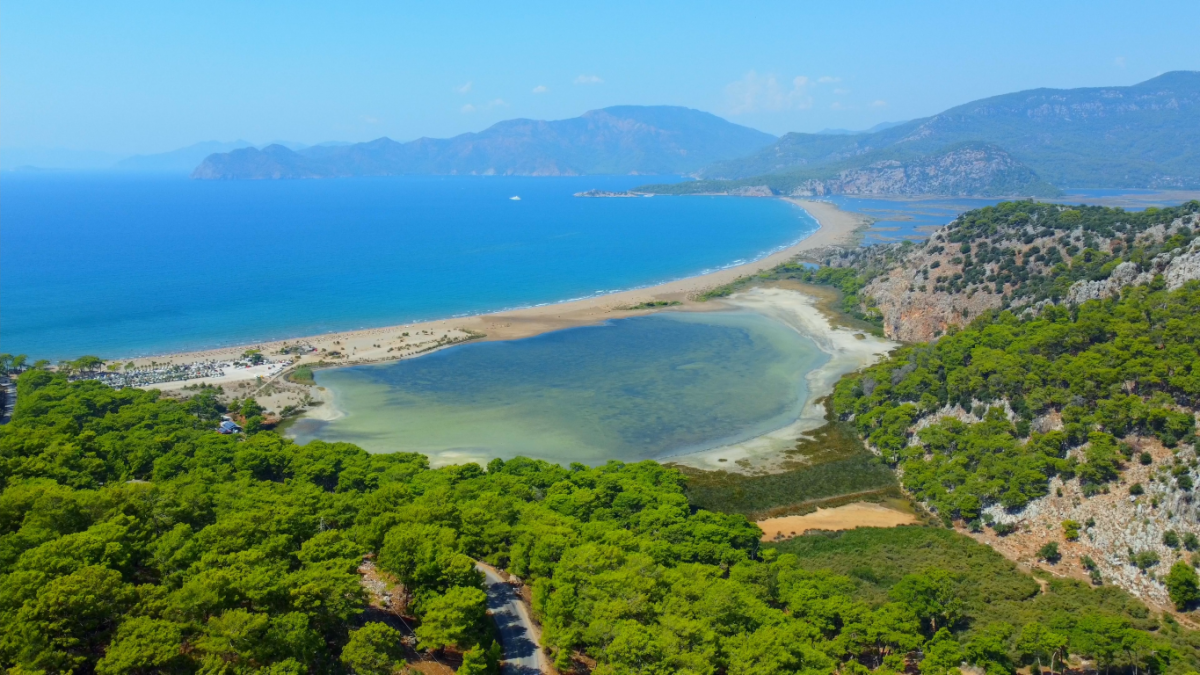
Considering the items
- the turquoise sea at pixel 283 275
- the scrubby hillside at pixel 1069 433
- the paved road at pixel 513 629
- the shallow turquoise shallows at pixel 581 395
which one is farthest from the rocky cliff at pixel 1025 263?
the paved road at pixel 513 629

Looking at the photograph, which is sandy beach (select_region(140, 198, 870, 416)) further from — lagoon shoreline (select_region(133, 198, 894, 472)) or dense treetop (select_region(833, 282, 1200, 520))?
dense treetop (select_region(833, 282, 1200, 520))

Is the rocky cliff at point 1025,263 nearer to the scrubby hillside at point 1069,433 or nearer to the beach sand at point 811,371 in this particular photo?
the scrubby hillside at point 1069,433

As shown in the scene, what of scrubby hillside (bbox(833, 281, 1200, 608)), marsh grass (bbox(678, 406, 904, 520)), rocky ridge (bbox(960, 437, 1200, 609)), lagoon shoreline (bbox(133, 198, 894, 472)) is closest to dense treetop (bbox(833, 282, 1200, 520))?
scrubby hillside (bbox(833, 281, 1200, 608))

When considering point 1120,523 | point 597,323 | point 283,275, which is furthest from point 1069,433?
point 283,275

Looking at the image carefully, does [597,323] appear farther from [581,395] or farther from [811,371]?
[811,371]

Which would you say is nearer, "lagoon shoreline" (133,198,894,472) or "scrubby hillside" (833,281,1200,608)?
"scrubby hillside" (833,281,1200,608)

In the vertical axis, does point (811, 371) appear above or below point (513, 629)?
below
